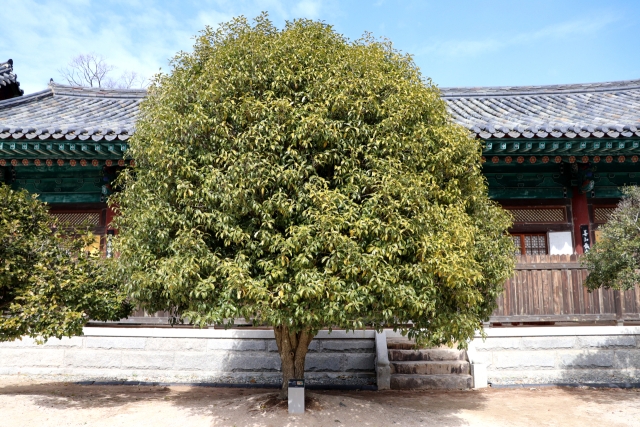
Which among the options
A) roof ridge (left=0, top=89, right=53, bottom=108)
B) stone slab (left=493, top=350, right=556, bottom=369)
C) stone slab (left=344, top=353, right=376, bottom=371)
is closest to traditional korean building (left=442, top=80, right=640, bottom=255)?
stone slab (left=493, top=350, right=556, bottom=369)

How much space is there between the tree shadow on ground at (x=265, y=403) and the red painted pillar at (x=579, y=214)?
4.10m

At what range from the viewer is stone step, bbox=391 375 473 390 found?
8.43 metres

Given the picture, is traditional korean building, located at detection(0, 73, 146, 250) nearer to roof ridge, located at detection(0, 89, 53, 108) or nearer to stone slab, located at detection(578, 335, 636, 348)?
roof ridge, located at detection(0, 89, 53, 108)

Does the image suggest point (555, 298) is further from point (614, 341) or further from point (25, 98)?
point (25, 98)

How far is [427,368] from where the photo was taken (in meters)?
8.63

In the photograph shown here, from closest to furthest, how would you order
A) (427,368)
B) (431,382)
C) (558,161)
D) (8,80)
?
(431,382)
(427,368)
(558,161)
(8,80)

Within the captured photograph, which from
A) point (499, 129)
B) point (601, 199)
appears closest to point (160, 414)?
point (499, 129)

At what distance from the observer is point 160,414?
6695mm

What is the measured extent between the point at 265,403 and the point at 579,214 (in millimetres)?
7555

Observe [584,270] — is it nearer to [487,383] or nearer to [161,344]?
[487,383]

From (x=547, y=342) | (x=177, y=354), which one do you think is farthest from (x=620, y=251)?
(x=177, y=354)

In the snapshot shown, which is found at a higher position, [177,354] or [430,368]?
[177,354]

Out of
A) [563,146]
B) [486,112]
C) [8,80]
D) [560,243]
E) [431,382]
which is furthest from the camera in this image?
[8,80]

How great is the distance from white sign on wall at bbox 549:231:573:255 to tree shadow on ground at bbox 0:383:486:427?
3.75m
